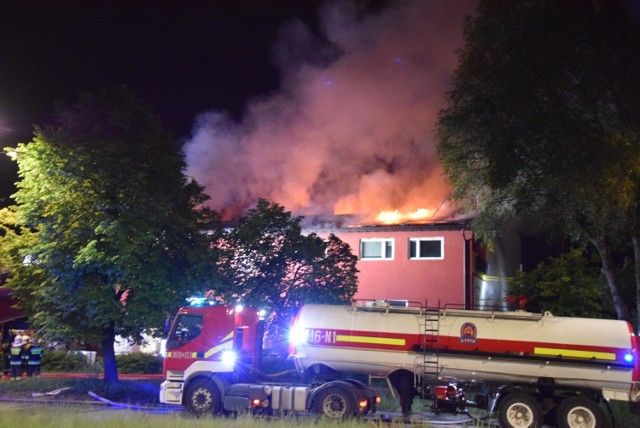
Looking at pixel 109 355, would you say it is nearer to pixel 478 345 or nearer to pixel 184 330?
pixel 184 330

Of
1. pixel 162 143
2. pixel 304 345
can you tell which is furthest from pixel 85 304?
pixel 304 345

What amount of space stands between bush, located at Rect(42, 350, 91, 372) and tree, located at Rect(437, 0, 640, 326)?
17102mm

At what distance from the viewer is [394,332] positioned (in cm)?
1405

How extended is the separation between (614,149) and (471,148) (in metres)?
4.53

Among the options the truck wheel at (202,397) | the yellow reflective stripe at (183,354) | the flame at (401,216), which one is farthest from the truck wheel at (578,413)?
the flame at (401,216)

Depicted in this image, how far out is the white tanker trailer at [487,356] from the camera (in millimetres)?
12820

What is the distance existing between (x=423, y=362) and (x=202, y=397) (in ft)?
17.4


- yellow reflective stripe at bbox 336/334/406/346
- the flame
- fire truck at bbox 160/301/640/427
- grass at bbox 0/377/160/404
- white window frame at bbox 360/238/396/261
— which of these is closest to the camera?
fire truck at bbox 160/301/640/427

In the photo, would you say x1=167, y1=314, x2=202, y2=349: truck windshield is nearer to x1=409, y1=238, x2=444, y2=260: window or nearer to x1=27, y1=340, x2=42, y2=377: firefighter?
x1=27, y1=340, x2=42, y2=377: firefighter

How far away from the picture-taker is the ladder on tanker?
1369 centimetres

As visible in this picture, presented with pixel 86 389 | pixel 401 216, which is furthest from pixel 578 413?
pixel 401 216

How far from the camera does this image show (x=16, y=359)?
70.1ft

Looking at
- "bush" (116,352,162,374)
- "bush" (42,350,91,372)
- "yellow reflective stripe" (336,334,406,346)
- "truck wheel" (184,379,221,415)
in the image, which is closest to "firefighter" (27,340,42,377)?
"bush" (42,350,91,372)

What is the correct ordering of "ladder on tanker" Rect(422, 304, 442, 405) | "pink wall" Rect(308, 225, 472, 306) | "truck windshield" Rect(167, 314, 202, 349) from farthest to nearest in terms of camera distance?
"pink wall" Rect(308, 225, 472, 306) < "truck windshield" Rect(167, 314, 202, 349) < "ladder on tanker" Rect(422, 304, 442, 405)
